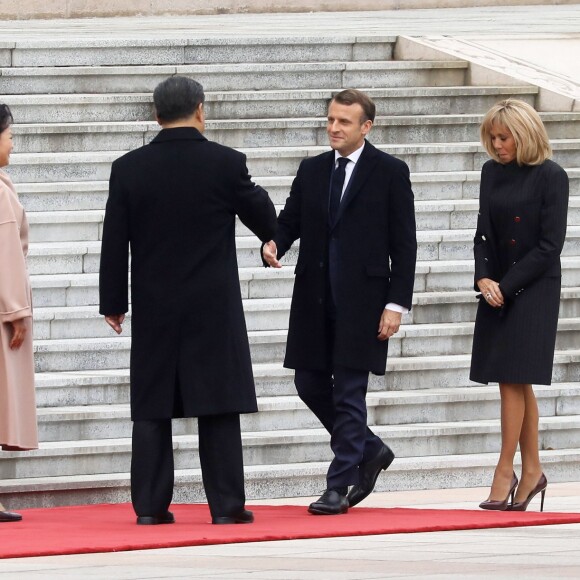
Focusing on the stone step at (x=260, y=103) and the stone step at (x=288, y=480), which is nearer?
the stone step at (x=288, y=480)

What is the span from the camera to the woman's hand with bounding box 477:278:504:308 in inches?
307

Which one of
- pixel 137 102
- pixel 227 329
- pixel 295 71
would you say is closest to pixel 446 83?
pixel 295 71

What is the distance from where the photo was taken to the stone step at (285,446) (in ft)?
27.1

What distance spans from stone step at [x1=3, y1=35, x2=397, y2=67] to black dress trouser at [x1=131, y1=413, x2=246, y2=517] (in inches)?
213

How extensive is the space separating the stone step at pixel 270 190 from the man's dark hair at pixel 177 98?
325 cm

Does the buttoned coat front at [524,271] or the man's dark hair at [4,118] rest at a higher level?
the man's dark hair at [4,118]

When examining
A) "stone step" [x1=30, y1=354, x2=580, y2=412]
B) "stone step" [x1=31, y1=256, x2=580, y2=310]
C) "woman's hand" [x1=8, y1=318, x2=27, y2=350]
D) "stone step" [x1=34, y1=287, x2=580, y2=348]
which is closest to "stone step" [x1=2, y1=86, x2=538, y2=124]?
"stone step" [x1=31, y1=256, x2=580, y2=310]

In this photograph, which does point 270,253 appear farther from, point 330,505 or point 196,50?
point 196,50

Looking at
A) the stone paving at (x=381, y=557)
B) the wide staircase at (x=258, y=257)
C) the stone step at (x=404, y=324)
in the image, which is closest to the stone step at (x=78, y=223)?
the wide staircase at (x=258, y=257)

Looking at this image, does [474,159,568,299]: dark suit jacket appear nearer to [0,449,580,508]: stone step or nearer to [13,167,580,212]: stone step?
[0,449,580,508]: stone step

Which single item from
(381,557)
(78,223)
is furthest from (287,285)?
(381,557)

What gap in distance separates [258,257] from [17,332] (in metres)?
3.01

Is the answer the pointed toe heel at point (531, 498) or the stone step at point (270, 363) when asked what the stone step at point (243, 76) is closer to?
the stone step at point (270, 363)

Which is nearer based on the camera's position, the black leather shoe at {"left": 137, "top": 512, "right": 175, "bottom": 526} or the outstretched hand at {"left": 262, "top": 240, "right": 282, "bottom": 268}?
the black leather shoe at {"left": 137, "top": 512, "right": 175, "bottom": 526}
